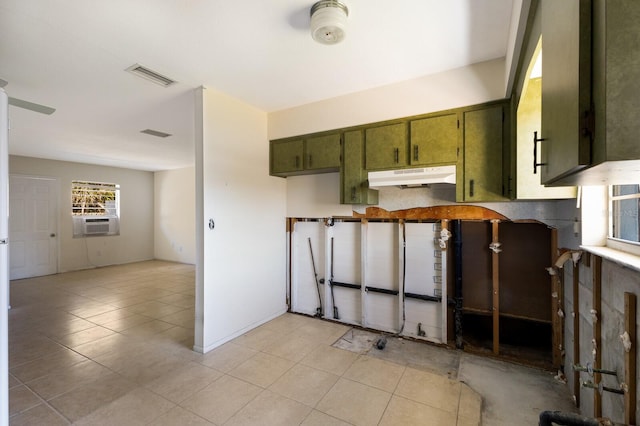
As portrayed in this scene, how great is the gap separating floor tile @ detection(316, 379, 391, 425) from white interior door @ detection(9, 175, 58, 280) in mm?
7464

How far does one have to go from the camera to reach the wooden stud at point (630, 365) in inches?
47.2

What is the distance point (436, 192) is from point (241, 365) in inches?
103

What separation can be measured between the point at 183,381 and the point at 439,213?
289 cm

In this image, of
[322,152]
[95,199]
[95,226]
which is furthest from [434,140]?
[95,199]

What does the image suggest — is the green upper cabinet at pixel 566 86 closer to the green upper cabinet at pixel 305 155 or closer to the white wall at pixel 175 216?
the green upper cabinet at pixel 305 155

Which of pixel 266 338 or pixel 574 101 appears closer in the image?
pixel 574 101

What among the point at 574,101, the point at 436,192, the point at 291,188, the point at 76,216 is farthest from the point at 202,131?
the point at 76,216

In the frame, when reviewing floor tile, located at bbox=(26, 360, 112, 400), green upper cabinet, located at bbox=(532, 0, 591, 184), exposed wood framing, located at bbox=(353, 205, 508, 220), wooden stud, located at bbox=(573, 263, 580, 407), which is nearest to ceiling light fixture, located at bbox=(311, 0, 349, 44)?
green upper cabinet, located at bbox=(532, 0, 591, 184)

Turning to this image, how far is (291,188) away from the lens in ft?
13.3

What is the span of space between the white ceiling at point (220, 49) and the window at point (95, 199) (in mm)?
3871

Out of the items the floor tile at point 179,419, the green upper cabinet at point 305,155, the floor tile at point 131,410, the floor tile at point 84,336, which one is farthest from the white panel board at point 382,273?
the floor tile at point 84,336

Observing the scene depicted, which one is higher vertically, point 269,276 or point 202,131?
point 202,131

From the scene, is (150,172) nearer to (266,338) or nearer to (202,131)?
(202,131)

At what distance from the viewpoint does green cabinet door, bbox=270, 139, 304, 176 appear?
3609mm
